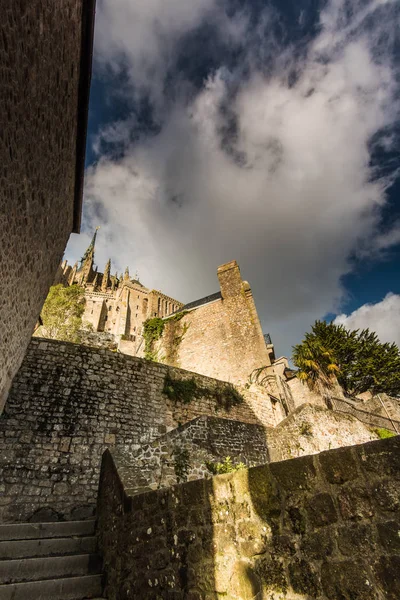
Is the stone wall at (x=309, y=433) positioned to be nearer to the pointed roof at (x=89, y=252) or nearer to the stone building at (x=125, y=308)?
the stone building at (x=125, y=308)

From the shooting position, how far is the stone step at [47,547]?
390 cm

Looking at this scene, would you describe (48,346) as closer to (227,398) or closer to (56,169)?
(56,169)

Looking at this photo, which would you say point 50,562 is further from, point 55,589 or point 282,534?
point 282,534

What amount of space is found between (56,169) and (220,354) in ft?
47.6

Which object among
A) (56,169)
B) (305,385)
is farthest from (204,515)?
(305,385)

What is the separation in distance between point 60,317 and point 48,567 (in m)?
19.8

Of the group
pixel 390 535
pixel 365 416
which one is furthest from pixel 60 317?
pixel 390 535

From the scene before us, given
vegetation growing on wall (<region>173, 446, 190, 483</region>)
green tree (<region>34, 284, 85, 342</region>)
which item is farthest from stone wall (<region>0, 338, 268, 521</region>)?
green tree (<region>34, 284, 85, 342</region>)

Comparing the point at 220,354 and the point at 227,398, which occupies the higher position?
the point at 220,354

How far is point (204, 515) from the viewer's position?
2531mm

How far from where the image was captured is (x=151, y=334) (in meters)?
22.1

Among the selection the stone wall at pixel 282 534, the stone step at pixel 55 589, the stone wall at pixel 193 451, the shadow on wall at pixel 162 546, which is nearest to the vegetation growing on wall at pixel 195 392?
the stone wall at pixel 193 451

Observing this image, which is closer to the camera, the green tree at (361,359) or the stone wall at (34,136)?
the stone wall at (34,136)

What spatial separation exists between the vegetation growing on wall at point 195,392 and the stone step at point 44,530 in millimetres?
5455
